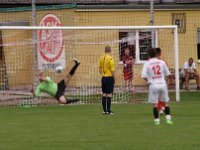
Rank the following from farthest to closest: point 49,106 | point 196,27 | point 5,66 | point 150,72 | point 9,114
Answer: point 196,27 → point 5,66 → point 49,106 → point 9,114 → point 150,72

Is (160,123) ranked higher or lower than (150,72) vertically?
lower

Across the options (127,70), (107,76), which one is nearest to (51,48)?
(127,70)

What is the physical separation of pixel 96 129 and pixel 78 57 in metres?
11.5

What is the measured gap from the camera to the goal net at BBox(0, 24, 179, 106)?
28094 millimetres

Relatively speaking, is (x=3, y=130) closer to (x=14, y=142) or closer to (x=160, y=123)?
(x=14, y=142)

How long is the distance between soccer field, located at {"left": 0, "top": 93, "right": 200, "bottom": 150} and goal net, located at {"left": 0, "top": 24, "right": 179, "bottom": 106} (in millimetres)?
2449

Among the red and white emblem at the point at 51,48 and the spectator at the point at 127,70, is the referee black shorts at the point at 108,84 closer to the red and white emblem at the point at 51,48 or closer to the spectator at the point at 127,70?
the spectator at the point at 127,70

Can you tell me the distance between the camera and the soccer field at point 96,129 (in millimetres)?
14875

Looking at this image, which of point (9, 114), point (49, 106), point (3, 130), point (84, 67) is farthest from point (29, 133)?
point (84, 67)

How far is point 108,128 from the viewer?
18.1 meters

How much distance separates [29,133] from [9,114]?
259 inches

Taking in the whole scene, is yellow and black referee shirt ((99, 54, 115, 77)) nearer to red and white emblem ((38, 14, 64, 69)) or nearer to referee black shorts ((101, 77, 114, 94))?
referee black shorts ((101, 77, 114, 94))

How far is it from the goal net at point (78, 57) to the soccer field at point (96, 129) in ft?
8.03

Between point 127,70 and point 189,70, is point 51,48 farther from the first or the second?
point 189,70
